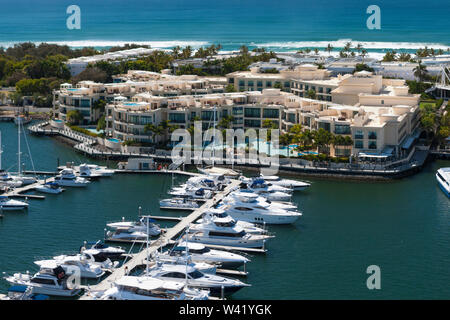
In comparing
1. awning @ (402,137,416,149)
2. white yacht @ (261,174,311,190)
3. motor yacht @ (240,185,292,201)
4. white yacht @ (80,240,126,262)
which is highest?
awning @ (402,137,416,149)

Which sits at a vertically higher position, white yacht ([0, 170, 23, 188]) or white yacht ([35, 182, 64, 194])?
white yacht ([0, 170, 23, 188])

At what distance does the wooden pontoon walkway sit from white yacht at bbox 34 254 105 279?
2.62 ft

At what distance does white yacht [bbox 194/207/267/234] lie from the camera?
47.5 metres

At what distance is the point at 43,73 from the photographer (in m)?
107

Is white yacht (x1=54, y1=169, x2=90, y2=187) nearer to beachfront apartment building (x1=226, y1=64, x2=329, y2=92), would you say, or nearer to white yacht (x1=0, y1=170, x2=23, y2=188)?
white yacht (x1=0, y1=170, x2=23, y2=188)

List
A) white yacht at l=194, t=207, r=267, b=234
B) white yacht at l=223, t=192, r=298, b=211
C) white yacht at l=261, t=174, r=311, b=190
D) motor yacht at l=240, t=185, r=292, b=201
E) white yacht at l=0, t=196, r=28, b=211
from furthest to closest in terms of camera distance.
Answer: white yacht at l=261, t=174, r=311, b=190
motor yacht at l=240, t=185, r=292, b=201
white yacht at l=0, t=196, r=28, b=211
white yacht at l=223, t=192, r=298, b=211
white yacht at l=194, t=207, r=267, b=234

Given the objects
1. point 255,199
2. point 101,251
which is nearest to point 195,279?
point 101,251

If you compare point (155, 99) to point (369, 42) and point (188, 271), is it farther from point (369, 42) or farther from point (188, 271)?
point (369, 42)

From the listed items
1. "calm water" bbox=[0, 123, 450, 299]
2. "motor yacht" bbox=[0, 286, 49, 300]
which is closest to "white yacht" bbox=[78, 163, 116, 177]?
"calm water" bbox=[0, 123, 450, 299]

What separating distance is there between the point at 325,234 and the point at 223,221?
6.81 metres

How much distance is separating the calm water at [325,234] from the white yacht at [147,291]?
4206 mm

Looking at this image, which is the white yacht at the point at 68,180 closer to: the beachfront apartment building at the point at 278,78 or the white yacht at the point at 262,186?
the white yacht at the point at 262,186

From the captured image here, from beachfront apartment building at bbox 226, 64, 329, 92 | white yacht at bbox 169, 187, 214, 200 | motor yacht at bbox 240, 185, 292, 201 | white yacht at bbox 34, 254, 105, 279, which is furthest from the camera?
beachfront apartment building at bbox 226, 64, 329, 92

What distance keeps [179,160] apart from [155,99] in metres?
10.5
